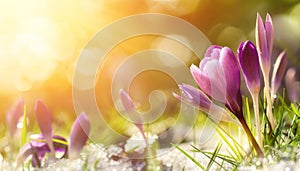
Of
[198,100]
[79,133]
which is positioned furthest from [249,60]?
[79,133]

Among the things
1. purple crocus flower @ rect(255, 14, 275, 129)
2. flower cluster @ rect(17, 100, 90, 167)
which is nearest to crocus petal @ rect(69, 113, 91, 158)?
flower cluster @ rect(17, 100, 90, 167)

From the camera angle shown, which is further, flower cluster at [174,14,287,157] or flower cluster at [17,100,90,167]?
flower cluster at [17,100,90,167]

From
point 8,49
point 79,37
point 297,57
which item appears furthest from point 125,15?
point 297,57

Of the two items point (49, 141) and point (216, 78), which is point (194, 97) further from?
point (49, 141)

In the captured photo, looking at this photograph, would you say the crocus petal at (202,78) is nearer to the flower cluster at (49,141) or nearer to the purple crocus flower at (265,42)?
the purple crocus flower at (265,42)

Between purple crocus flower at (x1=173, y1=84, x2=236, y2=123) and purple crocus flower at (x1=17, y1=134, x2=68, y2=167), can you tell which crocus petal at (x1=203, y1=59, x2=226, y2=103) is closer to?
purple crocus flower at (x1=173, y1=84, x2=236, y2=123)

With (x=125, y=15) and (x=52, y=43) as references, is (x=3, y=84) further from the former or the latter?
(x=125, y=15)
